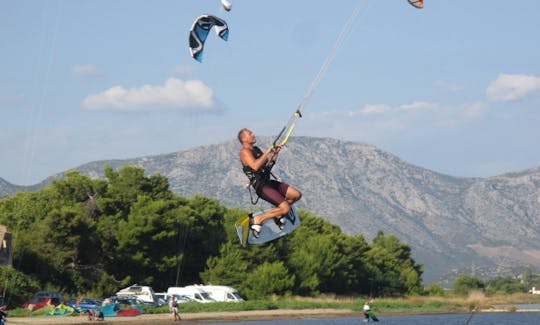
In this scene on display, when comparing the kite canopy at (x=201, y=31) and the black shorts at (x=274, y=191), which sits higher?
the kite canopy at (x=201, y=31)

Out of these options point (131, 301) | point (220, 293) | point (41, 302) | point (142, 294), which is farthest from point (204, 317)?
point (41, 302)

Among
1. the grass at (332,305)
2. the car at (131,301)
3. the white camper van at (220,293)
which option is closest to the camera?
the car at (131,301)

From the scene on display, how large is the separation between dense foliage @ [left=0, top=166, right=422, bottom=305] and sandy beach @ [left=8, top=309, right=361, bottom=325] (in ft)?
18.9

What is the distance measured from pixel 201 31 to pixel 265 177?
11.3 ft

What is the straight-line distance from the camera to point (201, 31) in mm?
19844

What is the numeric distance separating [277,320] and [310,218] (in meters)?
39.1

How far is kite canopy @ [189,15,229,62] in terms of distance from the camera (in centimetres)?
1966

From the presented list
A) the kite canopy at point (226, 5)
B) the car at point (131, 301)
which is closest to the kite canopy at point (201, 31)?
the kite canopy at point (226, 5)

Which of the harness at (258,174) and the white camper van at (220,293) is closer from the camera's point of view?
the harness at (258,174)

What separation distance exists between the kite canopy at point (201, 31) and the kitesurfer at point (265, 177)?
214cm

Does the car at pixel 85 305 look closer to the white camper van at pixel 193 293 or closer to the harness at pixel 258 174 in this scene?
the white camper van at pixel 193 293

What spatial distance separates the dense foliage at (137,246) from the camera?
7056cm

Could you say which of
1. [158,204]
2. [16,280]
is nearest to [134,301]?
[16,280]

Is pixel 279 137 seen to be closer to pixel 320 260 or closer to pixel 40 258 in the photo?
pixel 40 258
